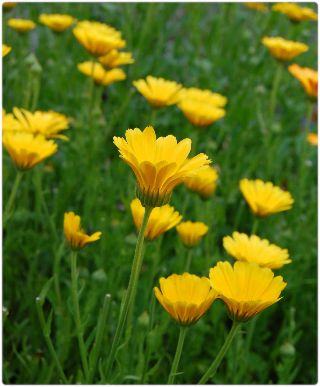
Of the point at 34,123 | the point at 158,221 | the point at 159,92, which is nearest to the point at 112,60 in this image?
the point at 159,92

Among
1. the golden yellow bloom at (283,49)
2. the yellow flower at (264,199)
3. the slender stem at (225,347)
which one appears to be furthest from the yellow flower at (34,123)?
the golden yellow bloom at (283,49)

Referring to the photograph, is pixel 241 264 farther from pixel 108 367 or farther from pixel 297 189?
pixel 297 189

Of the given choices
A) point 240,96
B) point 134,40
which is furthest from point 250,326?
point 134,40

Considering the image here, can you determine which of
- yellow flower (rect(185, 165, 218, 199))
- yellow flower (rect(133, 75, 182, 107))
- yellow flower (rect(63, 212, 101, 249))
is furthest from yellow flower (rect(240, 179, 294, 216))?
yellow flower (rect(63, 212, 101, 249))

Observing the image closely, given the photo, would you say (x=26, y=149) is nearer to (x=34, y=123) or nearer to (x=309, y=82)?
(x=34, y=123)

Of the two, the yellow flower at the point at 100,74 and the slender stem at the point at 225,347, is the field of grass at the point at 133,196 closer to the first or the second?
the yellow flower at the point at 100,74

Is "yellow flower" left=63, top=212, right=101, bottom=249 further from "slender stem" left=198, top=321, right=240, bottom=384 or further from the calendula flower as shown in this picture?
the calendula flower
